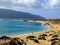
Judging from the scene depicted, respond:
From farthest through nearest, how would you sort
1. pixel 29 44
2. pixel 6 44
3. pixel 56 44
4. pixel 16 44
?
pixel 29 44 → pixel 56 44 → pixel 16 44 → pixel 6 44

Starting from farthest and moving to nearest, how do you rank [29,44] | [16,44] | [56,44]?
1. [29,44]
2. [56,44]
3. [16,44]

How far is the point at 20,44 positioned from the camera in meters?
30.4

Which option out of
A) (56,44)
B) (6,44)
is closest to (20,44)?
(6,44)

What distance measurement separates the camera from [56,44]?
32125mm

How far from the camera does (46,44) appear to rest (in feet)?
121


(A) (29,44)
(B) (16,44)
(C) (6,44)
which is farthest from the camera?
(A) (29,44)

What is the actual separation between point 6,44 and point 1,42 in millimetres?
812

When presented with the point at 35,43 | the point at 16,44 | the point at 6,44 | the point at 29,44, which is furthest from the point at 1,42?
the point at 35,43

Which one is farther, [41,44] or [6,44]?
[41,44]

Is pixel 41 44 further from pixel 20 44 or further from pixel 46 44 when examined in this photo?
pixel 20 44

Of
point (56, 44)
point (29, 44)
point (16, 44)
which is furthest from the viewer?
point (29, 44)

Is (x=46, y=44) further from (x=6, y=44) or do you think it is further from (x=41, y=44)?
(x=6, y=44)

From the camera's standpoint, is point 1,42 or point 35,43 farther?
point 35,43

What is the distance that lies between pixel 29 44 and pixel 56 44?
18.7 ft
